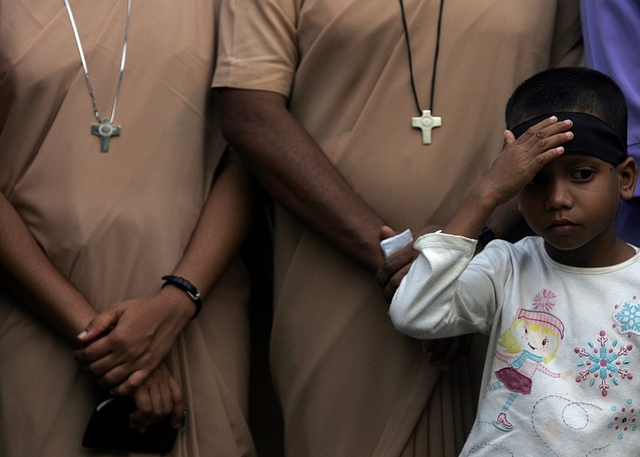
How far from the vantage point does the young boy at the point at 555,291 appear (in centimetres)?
198

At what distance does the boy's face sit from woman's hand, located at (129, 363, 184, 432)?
105cm

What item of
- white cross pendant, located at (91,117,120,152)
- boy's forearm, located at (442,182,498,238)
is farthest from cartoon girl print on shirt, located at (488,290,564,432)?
white cross pendant, located at (91,117,120,152)

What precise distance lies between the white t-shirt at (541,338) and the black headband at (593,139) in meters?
0.25

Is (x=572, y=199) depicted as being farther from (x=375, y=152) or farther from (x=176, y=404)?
(x=176, y=404)

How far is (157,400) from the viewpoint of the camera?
242cm

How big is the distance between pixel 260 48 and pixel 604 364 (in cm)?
129

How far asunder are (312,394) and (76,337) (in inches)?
25.8

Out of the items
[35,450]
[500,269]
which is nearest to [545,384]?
[500,269]

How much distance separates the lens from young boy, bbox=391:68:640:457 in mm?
1979

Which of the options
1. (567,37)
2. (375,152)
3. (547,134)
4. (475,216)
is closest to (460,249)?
(475,216)

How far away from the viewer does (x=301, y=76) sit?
8.78ft

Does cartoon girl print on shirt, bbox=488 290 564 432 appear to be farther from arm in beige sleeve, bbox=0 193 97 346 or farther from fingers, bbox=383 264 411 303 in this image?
arm in beige sleeve, bbox=0 193 97 346

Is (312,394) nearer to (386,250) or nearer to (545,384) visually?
(386,250)

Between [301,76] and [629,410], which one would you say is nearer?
[629,410]
